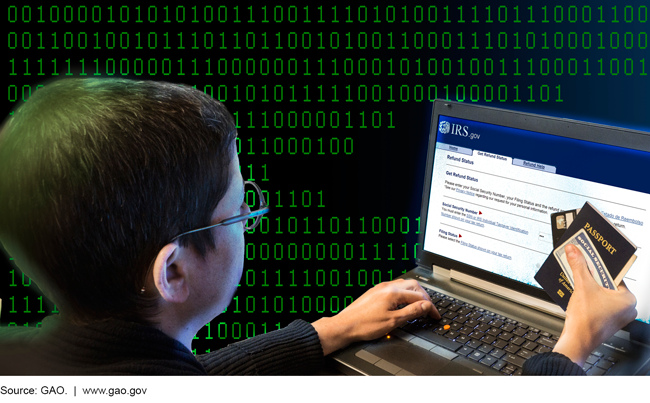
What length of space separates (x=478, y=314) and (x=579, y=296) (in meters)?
0.24

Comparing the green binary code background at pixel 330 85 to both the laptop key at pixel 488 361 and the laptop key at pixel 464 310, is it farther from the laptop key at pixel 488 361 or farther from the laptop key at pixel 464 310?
the laptop key at pixel 488 361

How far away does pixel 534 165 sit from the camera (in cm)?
111

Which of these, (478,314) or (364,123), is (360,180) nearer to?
(364,123)

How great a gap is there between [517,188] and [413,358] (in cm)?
42

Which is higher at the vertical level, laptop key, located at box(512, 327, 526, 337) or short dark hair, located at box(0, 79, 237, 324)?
short dark hair, located at box(0, 79, 237, 324)

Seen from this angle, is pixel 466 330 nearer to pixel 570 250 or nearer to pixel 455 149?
pixel 570 250

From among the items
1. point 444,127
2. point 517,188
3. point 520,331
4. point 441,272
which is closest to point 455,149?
point 444,127

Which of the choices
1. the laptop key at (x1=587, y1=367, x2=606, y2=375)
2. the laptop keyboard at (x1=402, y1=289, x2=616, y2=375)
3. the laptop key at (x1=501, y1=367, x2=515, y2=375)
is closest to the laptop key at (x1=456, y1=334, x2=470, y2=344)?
the laptop keyboard at (x1=402, y1=289, x2=616, y2=375)

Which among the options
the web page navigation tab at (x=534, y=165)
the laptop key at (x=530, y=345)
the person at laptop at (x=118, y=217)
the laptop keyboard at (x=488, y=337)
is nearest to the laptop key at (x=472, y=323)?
the laptop keyboard at (x=488, y=337)

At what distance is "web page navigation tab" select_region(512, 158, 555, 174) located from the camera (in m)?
1.09

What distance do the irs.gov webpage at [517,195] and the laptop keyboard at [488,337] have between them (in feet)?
0.36

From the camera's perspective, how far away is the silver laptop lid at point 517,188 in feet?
Result: 3.28

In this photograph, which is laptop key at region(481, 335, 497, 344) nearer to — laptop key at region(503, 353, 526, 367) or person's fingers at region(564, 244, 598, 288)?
laptop key at region(503, 353, 526, 367)
